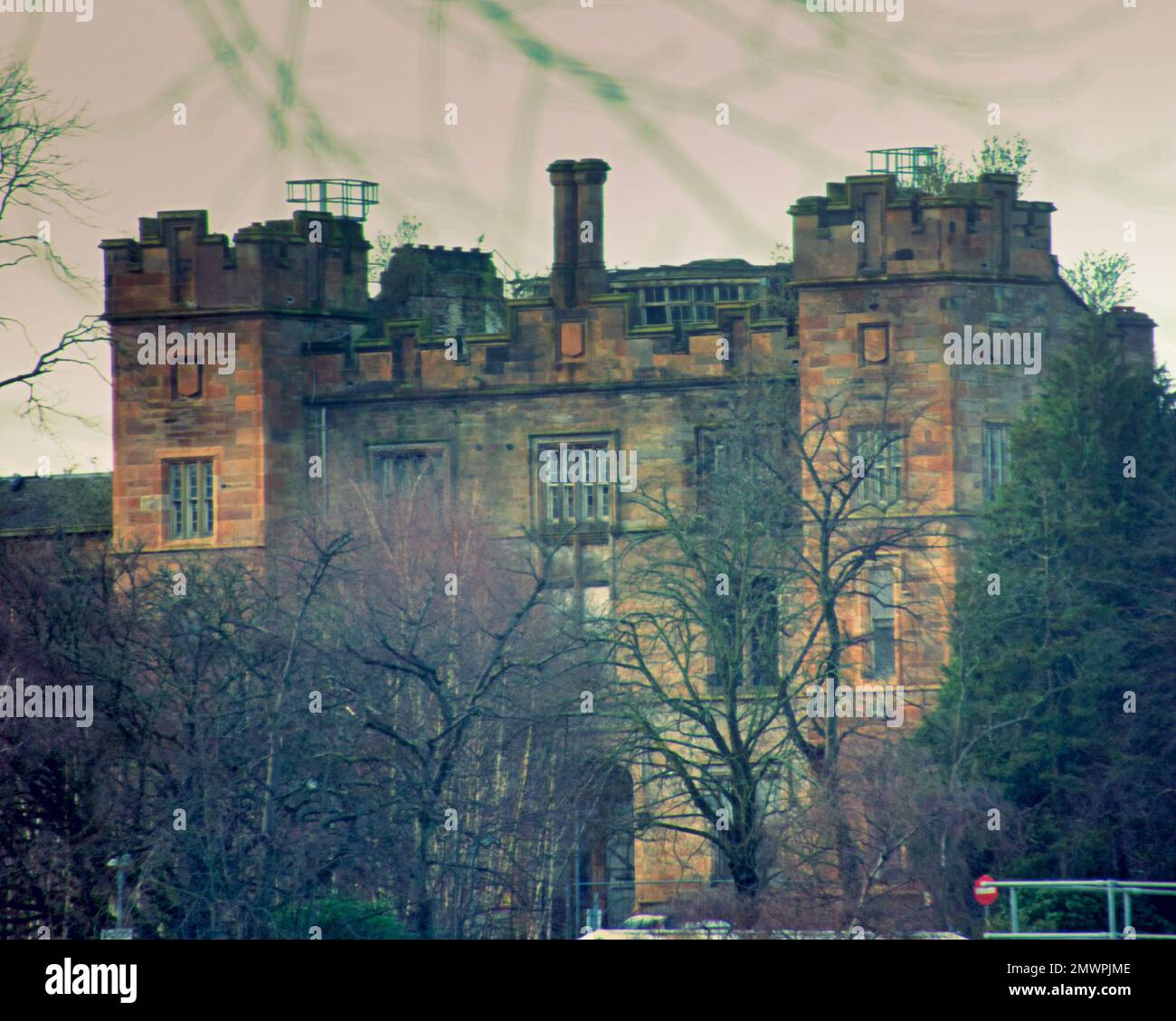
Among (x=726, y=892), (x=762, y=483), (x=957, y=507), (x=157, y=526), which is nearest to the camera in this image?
(x=726, y=892)

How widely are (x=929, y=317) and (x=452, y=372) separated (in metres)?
7.78

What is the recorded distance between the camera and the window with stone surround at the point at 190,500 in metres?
39.9

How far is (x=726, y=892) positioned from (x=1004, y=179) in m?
13.5

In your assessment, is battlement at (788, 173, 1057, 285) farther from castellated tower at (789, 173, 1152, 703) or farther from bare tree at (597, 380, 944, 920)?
Answer: bare tree at (597, 380, 944, 920)

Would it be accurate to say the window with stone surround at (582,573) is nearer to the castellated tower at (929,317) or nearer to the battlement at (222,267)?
the castellated tower at (929,317)

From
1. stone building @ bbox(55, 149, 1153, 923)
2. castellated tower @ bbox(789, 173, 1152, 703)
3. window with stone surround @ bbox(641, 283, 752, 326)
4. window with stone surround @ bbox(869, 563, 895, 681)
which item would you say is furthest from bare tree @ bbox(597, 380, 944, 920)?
window with stone surround @ bbox(641, 283, 752, 326)

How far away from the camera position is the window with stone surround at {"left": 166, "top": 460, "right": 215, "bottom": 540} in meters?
39.9

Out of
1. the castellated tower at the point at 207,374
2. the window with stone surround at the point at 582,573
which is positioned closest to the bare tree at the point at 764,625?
the window with stone surround at the point at 582,573

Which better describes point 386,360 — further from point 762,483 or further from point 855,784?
point 855,784

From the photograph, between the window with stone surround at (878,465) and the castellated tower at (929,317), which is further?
the castellated tower at (929,317)

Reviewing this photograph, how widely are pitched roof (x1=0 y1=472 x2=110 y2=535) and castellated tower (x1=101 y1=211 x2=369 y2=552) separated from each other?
204 centimetres

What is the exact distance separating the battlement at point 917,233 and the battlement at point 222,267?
785cm
